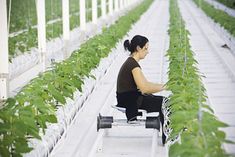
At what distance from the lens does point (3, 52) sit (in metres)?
7.26

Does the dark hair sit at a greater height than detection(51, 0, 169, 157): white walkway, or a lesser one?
greater

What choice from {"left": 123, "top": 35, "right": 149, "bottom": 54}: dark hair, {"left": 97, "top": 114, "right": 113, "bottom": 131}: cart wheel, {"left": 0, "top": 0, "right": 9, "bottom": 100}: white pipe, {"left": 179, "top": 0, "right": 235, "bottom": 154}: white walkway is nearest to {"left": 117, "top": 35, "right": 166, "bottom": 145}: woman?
{"left": 123, "top": 35, "right": 149, "bottom": 54}: dark hair

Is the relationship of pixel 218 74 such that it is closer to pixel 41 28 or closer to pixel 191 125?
pixel 41 28

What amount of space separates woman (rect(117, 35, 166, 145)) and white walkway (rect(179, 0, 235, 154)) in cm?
94

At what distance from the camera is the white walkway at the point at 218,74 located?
7.80 m

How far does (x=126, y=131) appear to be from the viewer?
6.92 meters

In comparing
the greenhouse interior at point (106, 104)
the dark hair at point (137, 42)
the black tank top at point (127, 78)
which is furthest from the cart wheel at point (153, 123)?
the dark hair at point (137, 42)

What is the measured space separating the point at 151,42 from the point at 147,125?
44.0ft

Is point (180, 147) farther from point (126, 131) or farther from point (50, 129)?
point (126, 131)

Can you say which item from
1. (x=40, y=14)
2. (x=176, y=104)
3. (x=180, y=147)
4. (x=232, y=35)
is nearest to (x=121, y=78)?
(x=176, y=104)

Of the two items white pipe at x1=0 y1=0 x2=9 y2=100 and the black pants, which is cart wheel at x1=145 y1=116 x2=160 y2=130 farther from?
white pipe at x1=0 y1=0 x2=9 y2=100

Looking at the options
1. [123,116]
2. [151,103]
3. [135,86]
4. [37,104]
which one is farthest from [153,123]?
[123,116]

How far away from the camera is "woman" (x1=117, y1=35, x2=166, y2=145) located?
6.00m

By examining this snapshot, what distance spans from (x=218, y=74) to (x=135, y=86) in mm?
5886
